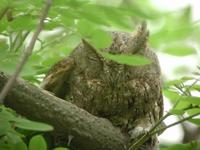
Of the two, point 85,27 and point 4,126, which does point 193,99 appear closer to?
point 85,27

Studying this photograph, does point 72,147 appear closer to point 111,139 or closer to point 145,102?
point 111,139

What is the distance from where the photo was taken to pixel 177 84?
1.37 m

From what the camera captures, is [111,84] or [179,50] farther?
[111,84]

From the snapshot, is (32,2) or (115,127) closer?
(32,2)

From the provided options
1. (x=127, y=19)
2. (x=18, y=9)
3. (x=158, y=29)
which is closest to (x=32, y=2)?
(x=18, y=9)

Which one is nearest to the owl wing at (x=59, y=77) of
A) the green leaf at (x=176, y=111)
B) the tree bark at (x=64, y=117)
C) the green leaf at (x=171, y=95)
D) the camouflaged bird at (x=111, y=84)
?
the camouflaged bird at (x=111, y=84)

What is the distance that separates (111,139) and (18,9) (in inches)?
19.8

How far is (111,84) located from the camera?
1562 mm

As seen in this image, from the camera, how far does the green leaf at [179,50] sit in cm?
128

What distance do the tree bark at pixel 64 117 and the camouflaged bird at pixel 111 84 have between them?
0.10 metres

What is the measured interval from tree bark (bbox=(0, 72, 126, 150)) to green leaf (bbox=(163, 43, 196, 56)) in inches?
12.1

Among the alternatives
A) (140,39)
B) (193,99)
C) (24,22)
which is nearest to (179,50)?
(193,99)

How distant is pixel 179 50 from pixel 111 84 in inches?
13.5

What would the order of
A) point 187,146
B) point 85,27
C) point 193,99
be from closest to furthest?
point 85,27 → point 193,99 → point 187,146
